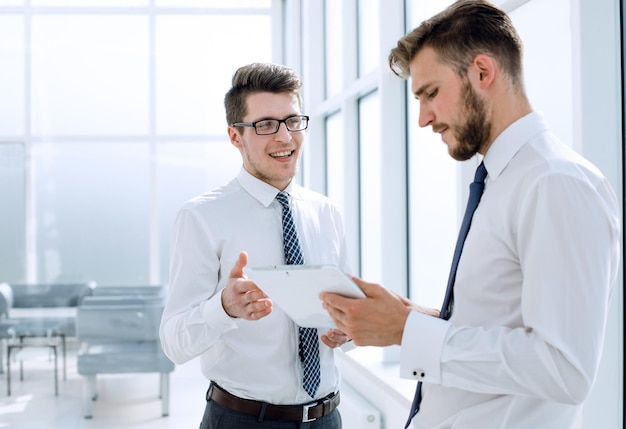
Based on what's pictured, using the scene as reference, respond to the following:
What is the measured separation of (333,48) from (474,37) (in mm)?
4288

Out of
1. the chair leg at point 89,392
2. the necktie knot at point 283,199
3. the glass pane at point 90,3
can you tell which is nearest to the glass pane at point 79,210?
the chair leg at point 89,392

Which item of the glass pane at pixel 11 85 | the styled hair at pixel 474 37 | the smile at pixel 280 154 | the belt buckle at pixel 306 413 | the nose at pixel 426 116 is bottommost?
the belt buckle at pixel 306 413

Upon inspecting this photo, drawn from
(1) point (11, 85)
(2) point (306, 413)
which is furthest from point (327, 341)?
(1) point (11, 85)

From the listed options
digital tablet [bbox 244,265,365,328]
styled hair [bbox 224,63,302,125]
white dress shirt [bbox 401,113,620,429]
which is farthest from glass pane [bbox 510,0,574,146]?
digital tablet [bbox 244,265,365,328]

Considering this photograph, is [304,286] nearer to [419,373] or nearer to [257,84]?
[419,373]

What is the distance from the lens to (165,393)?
4.35 m

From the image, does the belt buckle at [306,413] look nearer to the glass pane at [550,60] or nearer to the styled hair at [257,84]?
the styled hair at [257,84]

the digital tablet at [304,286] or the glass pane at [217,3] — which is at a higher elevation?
the glass pane at [217,3]

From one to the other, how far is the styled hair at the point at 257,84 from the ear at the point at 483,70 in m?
0.84

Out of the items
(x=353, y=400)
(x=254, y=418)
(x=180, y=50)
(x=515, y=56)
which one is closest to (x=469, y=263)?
(x=515, y=56)

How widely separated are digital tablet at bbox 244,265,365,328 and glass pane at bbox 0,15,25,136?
3.52 meters

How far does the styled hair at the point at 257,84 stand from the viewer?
2.02 meters

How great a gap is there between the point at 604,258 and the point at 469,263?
0.83ft

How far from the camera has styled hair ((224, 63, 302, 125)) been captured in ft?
6.62
